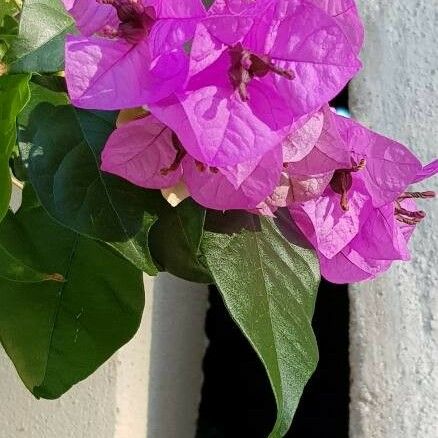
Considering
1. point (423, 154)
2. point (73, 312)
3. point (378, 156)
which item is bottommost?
point (423, 154)

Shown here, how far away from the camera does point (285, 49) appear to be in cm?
28

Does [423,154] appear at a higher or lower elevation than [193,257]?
lower

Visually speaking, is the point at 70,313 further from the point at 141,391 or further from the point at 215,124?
the point at 141,391

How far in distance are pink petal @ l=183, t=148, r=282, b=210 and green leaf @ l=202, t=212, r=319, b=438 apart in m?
0.04

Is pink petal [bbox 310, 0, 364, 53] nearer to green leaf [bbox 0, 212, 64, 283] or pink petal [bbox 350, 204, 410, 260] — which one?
pink petal [bbox 350, 204, 410, 260]

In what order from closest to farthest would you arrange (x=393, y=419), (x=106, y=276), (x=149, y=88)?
(x=149, y=88) < (x=106, y=276) < (x=393, y=419)

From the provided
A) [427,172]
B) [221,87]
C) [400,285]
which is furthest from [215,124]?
[400,285]

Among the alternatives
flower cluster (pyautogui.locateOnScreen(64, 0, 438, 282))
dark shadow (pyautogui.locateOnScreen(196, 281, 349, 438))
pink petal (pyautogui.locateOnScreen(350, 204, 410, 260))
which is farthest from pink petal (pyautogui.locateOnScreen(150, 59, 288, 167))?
dark shadow (pyautogui.locateOnScreen(196, 281, 349, 438))

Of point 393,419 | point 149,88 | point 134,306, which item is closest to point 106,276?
point 134,306

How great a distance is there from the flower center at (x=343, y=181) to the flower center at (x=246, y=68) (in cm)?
8

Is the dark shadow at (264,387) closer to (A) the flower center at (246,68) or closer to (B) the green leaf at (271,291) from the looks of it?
(B) the green leaf at (271,291)

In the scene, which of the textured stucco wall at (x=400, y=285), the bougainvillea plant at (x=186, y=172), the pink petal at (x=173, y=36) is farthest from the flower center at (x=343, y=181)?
the textured stucco wall at (x=400, y=285)

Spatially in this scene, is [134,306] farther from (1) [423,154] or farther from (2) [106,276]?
(1) [423,154]

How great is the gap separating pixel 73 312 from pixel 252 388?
0.54 meters
